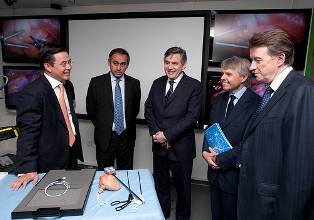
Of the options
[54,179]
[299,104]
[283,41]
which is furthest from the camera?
[54,179]

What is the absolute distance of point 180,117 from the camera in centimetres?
221

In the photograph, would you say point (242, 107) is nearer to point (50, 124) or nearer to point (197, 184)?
point (50, 124)

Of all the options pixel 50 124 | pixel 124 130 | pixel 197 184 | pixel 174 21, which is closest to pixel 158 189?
pixel 124 130

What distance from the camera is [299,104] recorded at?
108cm

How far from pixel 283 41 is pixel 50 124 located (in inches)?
56.8

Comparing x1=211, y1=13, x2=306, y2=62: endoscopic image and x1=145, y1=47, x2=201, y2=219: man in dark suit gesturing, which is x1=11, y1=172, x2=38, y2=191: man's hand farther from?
x1=211, y1=13, x2=306, y2=62: endoscopic image

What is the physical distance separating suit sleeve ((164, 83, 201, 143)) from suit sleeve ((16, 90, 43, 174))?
1.01 m

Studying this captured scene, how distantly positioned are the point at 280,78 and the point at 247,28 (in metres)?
1.78

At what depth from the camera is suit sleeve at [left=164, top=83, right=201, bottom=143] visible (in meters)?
2.14

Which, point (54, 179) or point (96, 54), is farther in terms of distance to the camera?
point (96, 54)

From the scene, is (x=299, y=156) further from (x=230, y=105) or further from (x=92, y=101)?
(x=92, y=101)

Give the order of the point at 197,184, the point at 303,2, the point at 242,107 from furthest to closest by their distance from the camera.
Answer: the point at 197,184, the point at 303,2, the point at 242,107

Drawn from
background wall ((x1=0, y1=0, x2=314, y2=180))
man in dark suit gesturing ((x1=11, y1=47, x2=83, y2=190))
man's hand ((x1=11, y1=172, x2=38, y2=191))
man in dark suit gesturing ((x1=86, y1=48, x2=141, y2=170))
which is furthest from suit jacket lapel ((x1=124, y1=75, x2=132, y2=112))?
man's hand ((x1=11, y1=172, x2=38, y2=191))

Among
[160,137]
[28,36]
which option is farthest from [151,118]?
[28,36]
